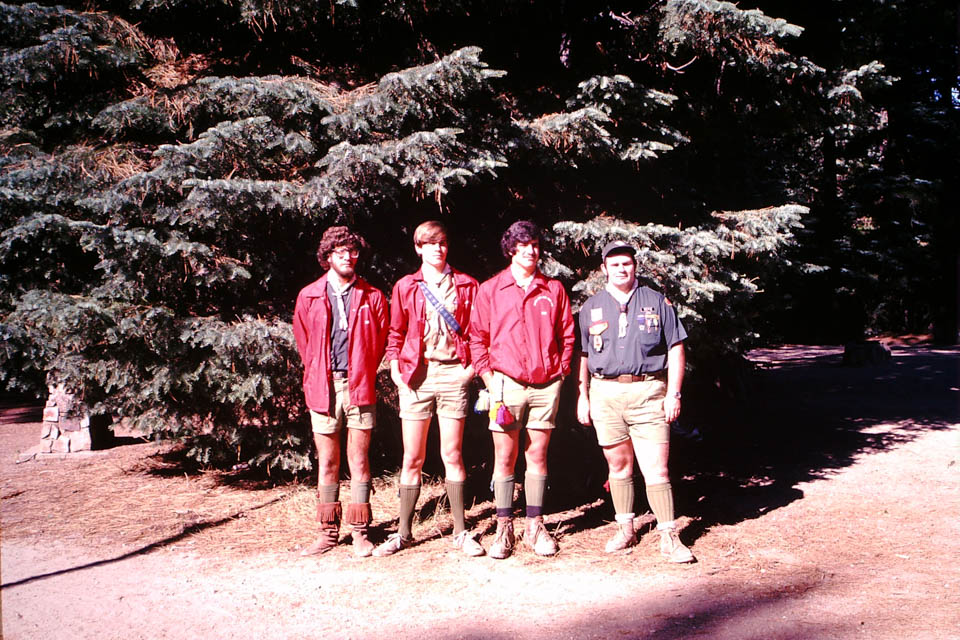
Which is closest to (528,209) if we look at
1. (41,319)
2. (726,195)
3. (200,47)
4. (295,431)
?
(726,195)

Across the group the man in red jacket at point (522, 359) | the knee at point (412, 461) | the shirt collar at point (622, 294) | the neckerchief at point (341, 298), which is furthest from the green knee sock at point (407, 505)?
the shirt collar at point (622, 294)

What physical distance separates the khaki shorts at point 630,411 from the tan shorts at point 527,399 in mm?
331

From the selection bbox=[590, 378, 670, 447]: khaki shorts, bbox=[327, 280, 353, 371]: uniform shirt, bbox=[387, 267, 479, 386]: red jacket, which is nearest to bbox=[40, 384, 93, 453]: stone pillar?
bbox=[327, 280, 353, 371]: uniform shirt

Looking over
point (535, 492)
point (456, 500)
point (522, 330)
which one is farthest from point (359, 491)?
point (522, 330)

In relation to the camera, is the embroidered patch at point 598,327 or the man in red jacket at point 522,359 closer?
the man in red jacket at point 522,359

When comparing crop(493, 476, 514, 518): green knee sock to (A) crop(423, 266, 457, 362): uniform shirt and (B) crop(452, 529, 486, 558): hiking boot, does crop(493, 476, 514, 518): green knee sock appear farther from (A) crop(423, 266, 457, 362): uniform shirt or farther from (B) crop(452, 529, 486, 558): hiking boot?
(A) crop(423, 266, 457, 362): uniform shirt

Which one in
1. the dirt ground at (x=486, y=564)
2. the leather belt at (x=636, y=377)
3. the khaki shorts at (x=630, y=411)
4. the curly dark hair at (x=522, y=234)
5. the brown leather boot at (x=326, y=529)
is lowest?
the dirt ground at (x=486, y=564)

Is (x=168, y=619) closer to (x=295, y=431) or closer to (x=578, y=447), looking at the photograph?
(x=295, y=431)

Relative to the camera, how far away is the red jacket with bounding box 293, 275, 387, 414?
4582 millimetres

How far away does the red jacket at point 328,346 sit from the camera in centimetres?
458

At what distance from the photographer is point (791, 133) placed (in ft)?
22.7

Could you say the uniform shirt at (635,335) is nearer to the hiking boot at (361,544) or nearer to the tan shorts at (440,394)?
the tan shorts at (440,394)

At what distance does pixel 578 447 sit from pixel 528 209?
2.16 m

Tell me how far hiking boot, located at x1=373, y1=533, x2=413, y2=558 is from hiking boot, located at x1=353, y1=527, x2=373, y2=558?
0.05 m
